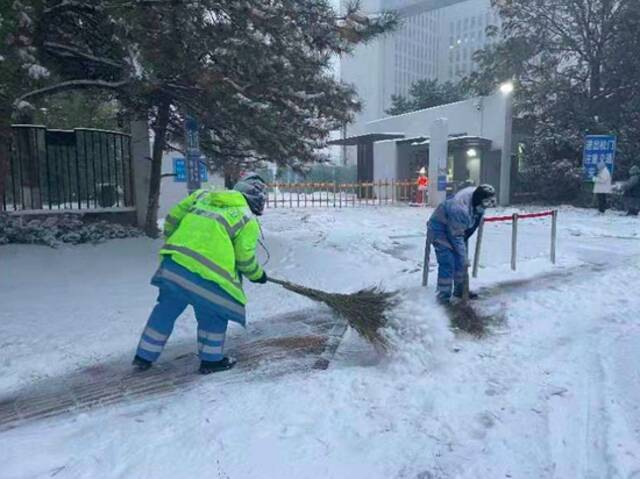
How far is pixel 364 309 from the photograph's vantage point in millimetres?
4727

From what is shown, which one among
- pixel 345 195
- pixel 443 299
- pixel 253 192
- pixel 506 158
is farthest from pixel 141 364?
pixel 345 195

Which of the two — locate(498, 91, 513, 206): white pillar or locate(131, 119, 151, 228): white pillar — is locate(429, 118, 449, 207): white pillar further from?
locate(131, 119, 151, 228): white pillar

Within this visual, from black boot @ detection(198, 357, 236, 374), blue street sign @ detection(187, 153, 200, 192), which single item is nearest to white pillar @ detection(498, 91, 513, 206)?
blue street sign @ detection(187, 153, 200, 192)

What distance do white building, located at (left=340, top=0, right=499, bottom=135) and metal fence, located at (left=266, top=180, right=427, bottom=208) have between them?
5580cm

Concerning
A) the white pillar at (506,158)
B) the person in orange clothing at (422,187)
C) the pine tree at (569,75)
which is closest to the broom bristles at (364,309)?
the person in orange clothing at (422,187)

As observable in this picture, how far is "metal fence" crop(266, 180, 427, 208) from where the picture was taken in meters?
23.7

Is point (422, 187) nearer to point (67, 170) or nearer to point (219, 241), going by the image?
point (67, 170)

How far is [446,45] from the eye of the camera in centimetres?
9888

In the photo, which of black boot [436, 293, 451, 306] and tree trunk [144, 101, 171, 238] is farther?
tree trunk [144, 101, 171, 238]

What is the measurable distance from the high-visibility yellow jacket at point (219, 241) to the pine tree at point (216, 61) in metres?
2.93

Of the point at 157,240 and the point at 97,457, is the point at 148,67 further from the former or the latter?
the point at 97,457

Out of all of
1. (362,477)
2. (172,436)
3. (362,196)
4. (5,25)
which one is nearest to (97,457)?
(172,436)

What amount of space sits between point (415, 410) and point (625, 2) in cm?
2162

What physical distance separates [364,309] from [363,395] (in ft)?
3.66
